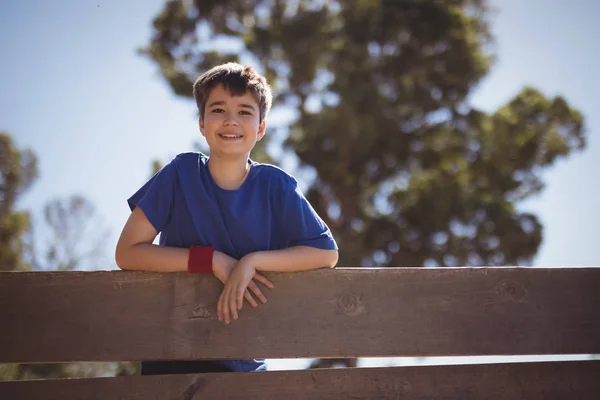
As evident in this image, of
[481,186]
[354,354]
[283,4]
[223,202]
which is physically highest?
[283,4]

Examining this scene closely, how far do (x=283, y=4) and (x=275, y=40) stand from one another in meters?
0.87

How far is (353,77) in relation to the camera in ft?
42.5

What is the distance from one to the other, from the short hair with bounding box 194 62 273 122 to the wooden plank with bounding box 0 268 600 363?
32.6 inches

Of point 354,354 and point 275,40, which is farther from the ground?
point 275,40

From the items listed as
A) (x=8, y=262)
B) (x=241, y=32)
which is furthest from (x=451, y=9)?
(x=8, y=262)

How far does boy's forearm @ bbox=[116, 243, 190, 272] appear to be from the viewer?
72.7 inches

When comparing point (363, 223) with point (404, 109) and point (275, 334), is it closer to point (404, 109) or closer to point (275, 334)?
point (404, 109)

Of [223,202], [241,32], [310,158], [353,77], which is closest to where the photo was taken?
[223,202]

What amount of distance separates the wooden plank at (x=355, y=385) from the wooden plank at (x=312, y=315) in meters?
0.06

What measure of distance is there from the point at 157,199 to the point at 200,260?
1.20ft

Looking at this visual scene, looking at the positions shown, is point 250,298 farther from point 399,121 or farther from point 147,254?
point 399,121

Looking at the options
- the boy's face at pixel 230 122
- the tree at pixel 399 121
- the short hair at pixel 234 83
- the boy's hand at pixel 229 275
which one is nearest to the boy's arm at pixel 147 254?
the boy's hand at pixel 229 275

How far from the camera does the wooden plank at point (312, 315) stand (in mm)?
1742

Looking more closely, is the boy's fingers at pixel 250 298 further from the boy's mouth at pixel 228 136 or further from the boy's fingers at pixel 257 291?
the boy's mouth at pixel 228 136
